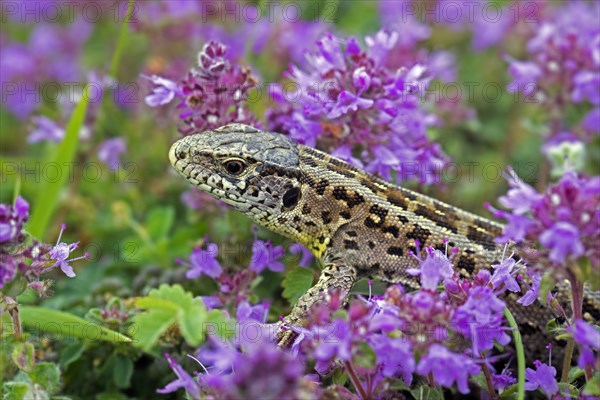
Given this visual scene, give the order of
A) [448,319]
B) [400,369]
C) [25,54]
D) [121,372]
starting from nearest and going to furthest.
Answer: [448,319] → [400,369] → [121,372] → [25,54]

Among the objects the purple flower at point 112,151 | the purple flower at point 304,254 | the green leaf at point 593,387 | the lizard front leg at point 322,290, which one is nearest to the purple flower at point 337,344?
the lizard front leg at point 322,290

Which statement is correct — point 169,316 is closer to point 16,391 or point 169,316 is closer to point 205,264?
point 16,391

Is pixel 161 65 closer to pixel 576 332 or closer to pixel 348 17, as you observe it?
pixel 348 17

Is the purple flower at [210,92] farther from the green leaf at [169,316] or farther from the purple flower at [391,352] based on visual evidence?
the purple flower at [391,352]

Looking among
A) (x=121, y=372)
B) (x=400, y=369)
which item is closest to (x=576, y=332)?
(x=400, y=369)

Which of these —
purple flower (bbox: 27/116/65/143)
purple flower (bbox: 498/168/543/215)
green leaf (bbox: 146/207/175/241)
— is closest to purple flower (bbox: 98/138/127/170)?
purple flower (bbox: 27/116/65/143)

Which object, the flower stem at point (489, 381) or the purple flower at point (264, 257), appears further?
the purple flower at point (264, 257)
